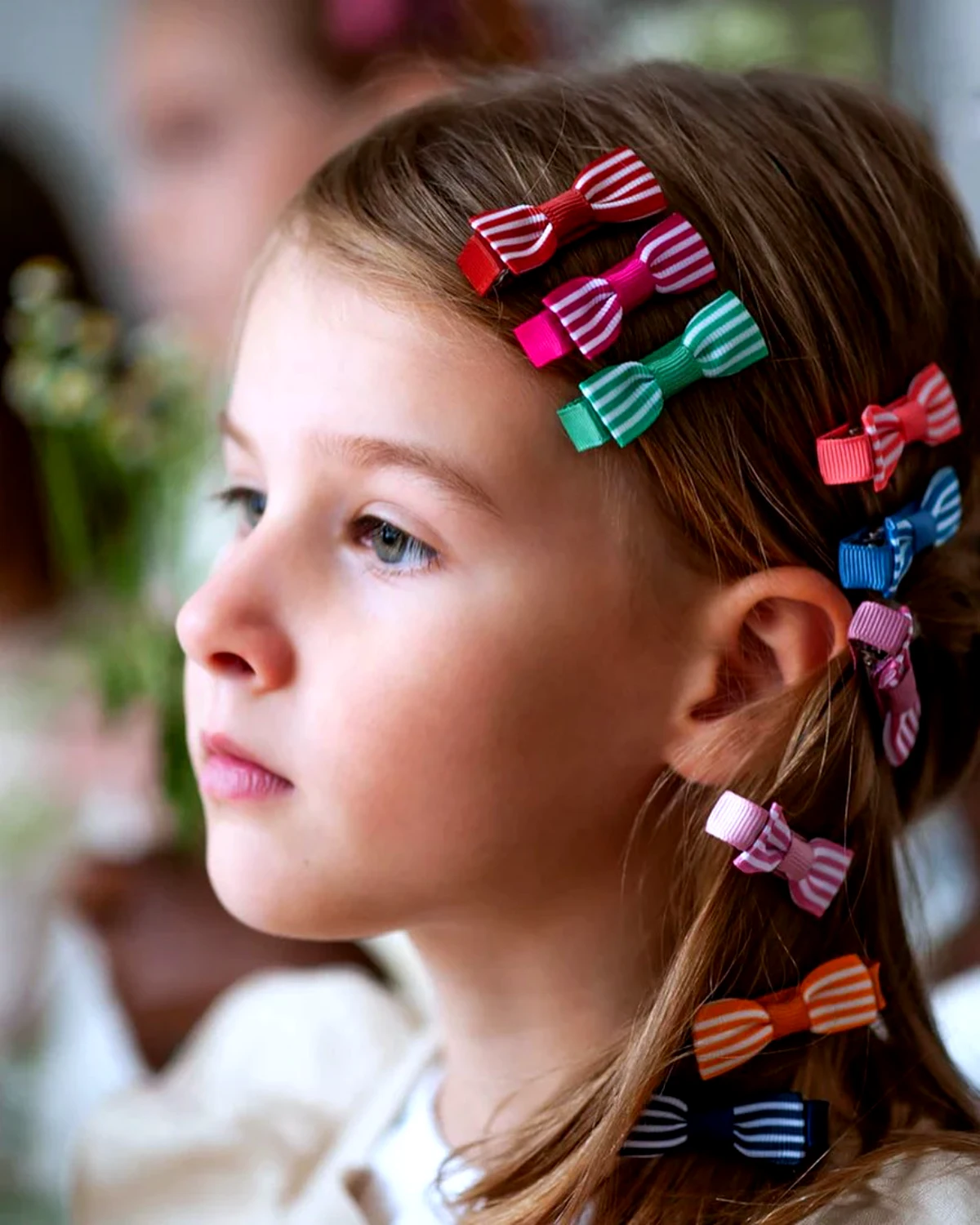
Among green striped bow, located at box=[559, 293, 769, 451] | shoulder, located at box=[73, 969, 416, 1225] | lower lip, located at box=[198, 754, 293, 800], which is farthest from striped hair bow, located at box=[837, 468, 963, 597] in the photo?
shoulder, located at box=[73, 969, 416, 1225]

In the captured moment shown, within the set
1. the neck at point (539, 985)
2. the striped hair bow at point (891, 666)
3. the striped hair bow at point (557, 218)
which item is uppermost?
the striped hair bow at point (557, 218)

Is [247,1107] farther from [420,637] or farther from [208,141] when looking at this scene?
[208,141]

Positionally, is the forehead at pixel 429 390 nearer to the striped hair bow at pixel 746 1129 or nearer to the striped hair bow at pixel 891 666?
the striped hair bow at pixel 891 666

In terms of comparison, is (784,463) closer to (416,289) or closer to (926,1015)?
(416,289)

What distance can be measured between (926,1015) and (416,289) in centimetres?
52

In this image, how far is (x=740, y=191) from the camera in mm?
773

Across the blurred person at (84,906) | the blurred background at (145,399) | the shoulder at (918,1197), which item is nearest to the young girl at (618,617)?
the shoulder at (918,1197)

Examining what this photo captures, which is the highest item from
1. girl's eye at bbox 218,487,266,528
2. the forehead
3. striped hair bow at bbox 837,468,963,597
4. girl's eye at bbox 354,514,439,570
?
the forehead

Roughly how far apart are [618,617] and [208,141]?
1.59 meters

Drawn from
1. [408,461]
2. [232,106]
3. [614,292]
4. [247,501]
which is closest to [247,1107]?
[247,501]

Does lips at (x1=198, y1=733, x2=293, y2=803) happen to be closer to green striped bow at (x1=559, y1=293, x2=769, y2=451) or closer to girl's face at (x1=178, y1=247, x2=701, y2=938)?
girl's face at (x1=178, y1=247, x2=701, y2=938)

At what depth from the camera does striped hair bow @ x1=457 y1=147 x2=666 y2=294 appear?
0.73 m

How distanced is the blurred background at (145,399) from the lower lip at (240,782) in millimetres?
251

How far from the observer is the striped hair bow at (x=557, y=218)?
2.40 feet
